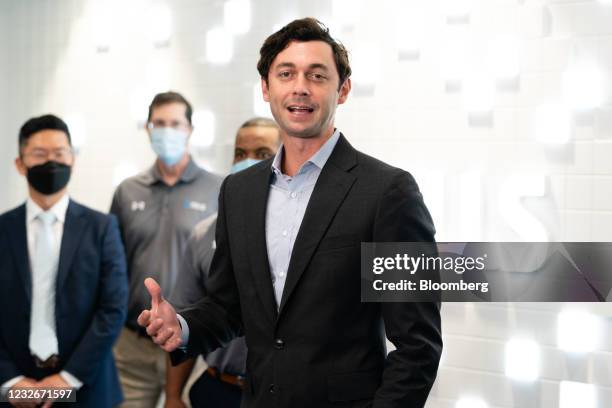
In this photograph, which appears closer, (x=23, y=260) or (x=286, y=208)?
(x=286, y=208)

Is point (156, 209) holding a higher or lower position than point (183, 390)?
higher

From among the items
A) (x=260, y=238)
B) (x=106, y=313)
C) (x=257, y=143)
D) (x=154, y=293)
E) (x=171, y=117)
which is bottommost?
(x=106, y=313)

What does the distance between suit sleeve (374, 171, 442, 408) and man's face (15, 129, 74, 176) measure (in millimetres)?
1887

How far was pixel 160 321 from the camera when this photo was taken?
4.83 ft

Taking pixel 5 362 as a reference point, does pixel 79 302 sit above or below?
above

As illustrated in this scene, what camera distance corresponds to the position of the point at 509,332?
101 inches

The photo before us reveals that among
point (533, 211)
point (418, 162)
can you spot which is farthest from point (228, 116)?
point (533, 211)

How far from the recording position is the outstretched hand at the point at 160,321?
1471mm

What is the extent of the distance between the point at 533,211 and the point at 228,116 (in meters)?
1.36

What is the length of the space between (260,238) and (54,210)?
154 cm

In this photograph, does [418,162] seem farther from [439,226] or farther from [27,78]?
[27,78]

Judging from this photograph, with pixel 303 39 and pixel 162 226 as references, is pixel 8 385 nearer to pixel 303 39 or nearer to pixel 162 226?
pixel 162 226
